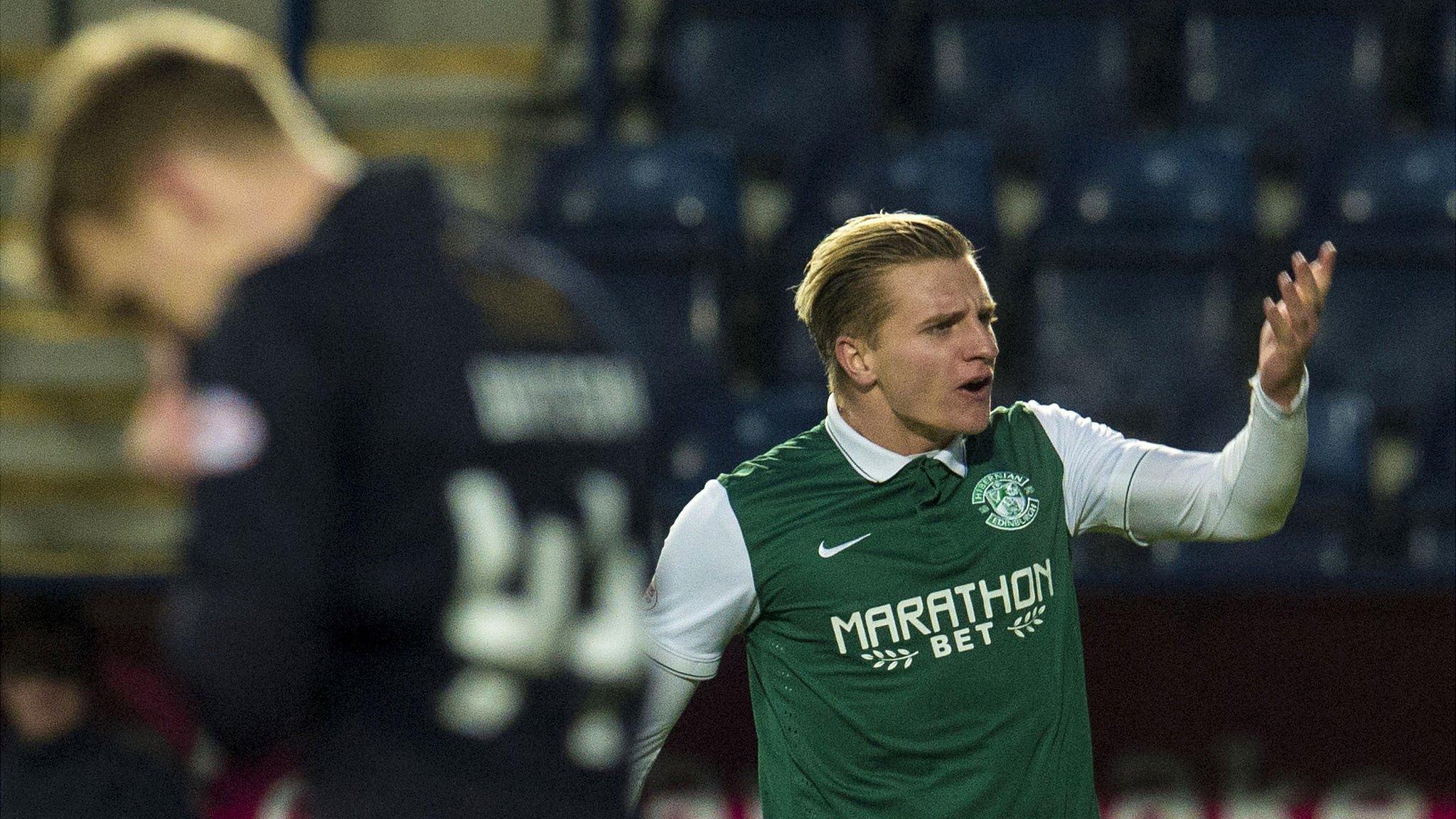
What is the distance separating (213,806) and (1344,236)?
431 centimetres

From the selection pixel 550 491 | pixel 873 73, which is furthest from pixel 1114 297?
pixel 550 491

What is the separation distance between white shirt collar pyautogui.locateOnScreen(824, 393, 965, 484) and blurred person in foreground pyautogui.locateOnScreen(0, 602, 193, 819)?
98 cm

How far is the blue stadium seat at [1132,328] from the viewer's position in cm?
500

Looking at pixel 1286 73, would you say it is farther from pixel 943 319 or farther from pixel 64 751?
pixel 64 751

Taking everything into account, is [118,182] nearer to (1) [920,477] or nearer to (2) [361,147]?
(1) [920,477]

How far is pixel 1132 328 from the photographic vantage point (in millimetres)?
5082

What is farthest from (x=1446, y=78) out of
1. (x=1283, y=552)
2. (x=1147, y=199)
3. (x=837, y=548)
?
(x=837, y=548)

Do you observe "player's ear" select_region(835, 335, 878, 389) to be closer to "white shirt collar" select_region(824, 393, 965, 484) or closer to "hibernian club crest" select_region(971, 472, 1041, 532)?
"white shirt collar" select_region(824, 393, 965, 484)

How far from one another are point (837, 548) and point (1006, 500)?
9.1 inches

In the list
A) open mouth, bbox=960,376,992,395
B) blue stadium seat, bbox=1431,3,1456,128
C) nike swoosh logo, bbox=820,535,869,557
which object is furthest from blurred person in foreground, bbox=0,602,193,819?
blue stadium seat, bbox=1431,3,1456,128

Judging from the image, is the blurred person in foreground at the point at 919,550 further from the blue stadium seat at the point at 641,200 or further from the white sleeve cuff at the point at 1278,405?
the blue stadium seat at the point at 641,200

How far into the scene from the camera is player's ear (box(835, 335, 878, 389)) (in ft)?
7.51

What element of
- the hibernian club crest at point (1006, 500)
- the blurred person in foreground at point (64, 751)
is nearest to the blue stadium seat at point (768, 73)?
the blurred person in foreground at point (64, 751)

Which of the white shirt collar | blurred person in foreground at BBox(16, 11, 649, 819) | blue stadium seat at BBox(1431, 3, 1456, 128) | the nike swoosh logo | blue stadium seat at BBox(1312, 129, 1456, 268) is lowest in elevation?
blue stadium seat at BBox(1312, 129, 1456, 268)
